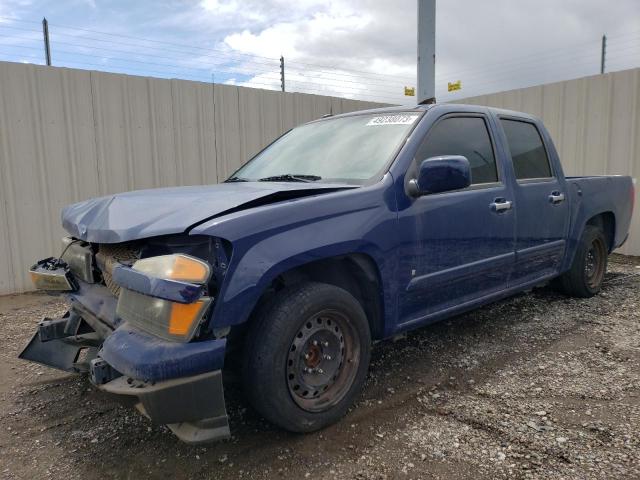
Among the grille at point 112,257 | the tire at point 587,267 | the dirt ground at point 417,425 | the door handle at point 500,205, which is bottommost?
the dirt ground at point 417,425

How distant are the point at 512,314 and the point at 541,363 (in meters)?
1.20

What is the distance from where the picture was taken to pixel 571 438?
2.51 m

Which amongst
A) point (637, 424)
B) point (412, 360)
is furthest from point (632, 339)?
point (412, 360)

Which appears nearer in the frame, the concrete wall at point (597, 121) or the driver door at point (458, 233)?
the driver door at point (458, 233)

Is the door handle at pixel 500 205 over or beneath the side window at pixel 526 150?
beneath

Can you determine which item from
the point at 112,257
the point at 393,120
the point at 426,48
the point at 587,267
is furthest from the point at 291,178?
the point at 426,48

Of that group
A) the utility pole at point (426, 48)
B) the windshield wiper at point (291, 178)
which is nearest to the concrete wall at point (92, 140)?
the utility pole at point (426, 48)

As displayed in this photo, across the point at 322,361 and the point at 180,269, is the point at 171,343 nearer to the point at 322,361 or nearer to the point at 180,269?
the point at 180,269

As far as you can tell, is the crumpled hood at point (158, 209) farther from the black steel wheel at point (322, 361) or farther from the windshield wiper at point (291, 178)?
the black steel wheel at point (322, 361)

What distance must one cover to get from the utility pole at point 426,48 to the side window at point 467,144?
334 centimetres

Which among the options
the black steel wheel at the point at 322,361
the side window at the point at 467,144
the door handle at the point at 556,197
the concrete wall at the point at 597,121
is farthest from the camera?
the concrete wall at the point at 597,121

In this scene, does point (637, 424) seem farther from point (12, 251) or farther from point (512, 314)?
point (12, 251)

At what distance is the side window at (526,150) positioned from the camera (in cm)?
402

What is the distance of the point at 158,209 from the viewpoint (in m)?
2.50
